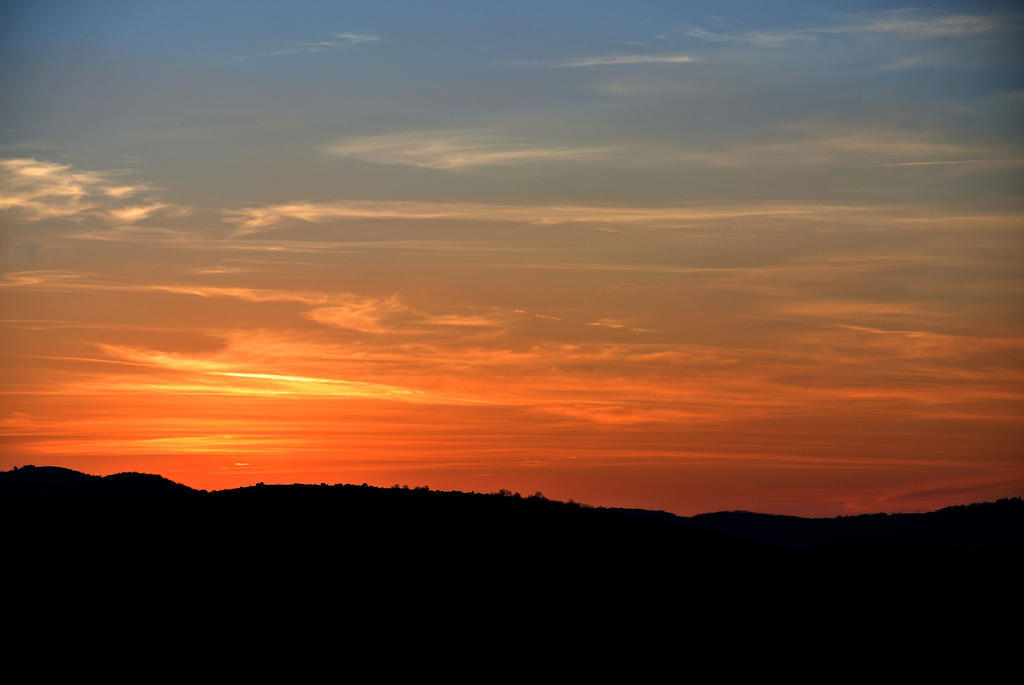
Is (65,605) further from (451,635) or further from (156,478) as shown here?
(156,478)

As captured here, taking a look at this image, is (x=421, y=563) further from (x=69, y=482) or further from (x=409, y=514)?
(x=69, y=482)

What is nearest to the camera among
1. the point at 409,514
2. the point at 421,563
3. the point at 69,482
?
the point at 421,563

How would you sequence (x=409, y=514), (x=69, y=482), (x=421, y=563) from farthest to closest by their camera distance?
(x=69, y=482), (x=409, y=514), (x=421, y=563)

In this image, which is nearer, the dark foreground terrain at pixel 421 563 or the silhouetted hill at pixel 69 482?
the dark foreground terrain at pixel 421 563

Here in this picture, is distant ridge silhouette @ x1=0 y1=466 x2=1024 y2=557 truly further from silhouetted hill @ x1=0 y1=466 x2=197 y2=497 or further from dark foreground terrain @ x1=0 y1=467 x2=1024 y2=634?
silhouetted hill @ x1=0 y1=466 x2=197 y2=497

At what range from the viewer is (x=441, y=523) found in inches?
1886

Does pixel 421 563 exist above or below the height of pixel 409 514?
below

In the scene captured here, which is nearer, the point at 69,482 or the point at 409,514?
the point at 409,514

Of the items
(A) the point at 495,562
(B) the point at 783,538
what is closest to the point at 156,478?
(B) the point at 783,538

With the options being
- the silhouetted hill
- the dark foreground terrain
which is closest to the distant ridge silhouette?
the dark foreground terrain

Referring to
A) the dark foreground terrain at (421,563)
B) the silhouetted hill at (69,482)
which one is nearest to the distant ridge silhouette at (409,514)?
the dark foreground terrain at (421,563)

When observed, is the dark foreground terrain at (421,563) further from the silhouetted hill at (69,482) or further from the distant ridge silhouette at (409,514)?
the silhouetted hill at (69,482)

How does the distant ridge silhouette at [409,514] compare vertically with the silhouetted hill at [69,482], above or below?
below

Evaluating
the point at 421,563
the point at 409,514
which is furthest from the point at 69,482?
the point at 421,563
